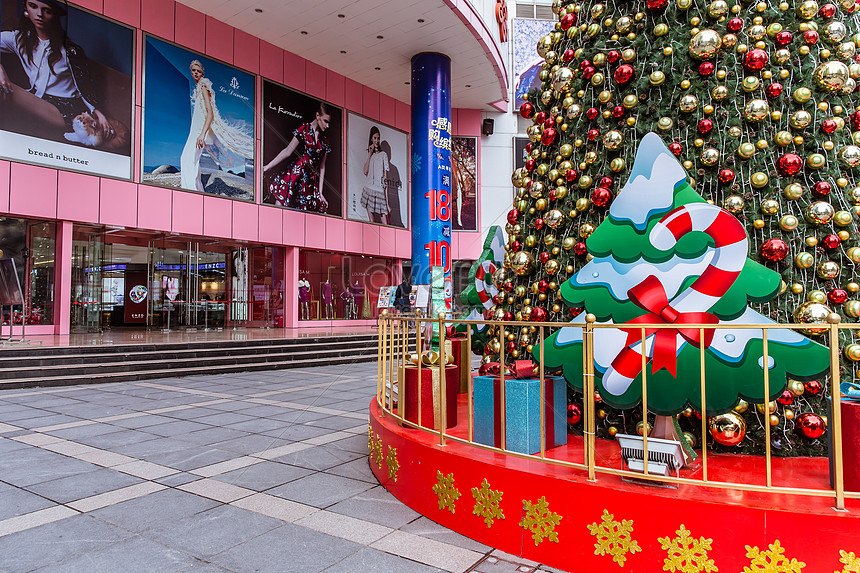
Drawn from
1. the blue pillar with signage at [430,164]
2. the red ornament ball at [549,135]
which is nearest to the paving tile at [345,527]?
the red ornament ball at [549,135]

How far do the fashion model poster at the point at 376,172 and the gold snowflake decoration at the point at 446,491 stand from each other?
18.2m

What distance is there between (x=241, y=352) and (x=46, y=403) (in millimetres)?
4941

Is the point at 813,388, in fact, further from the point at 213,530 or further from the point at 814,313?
the point at 213,530

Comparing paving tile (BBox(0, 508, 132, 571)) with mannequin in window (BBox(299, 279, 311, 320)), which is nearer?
paving tile (BBox(0, 508, 132, 571))

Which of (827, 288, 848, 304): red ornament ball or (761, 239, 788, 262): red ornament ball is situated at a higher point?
(761, 239, 788, 262): red ornament ball

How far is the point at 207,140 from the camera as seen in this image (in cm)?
1652

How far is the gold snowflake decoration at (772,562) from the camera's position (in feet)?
7.18

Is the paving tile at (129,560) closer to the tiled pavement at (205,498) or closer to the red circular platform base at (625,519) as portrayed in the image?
the tiled pavement at (205,498)

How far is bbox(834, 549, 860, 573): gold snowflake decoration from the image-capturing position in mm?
2111

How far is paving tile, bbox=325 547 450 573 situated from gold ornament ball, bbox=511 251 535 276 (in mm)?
2301

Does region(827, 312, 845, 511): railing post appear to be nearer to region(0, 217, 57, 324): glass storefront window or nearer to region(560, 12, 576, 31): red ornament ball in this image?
region(560, 12, 576, 31): red ornament ball

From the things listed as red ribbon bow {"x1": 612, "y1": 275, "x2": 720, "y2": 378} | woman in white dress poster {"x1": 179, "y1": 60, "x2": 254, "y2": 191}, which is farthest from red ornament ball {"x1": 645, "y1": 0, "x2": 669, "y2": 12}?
woman in white dress poster {"x1": 179, "y1": 60, "x2": 254, "y2": 191}

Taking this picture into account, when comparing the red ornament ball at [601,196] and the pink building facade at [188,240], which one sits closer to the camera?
the red ornament ball at [601,196]

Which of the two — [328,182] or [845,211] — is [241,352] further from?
[845,211]
